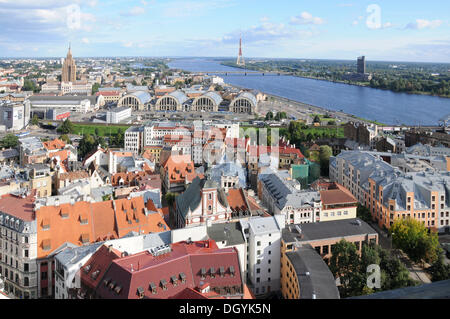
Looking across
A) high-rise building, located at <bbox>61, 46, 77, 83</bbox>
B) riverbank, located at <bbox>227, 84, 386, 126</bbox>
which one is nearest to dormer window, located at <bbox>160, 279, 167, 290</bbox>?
riverbank, located at <bbox>227, 84, 386, 126</bbox>

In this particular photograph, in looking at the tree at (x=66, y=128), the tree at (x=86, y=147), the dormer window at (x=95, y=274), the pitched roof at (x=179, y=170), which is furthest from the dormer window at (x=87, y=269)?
the tree at (x=66, y=128)

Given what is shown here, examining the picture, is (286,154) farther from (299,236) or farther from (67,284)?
(67,284)

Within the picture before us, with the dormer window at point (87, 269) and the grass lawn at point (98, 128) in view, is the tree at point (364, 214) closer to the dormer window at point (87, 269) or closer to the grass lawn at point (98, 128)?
the dormer window at point (87, 269)

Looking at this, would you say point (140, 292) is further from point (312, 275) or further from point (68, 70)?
point (68, 70)
